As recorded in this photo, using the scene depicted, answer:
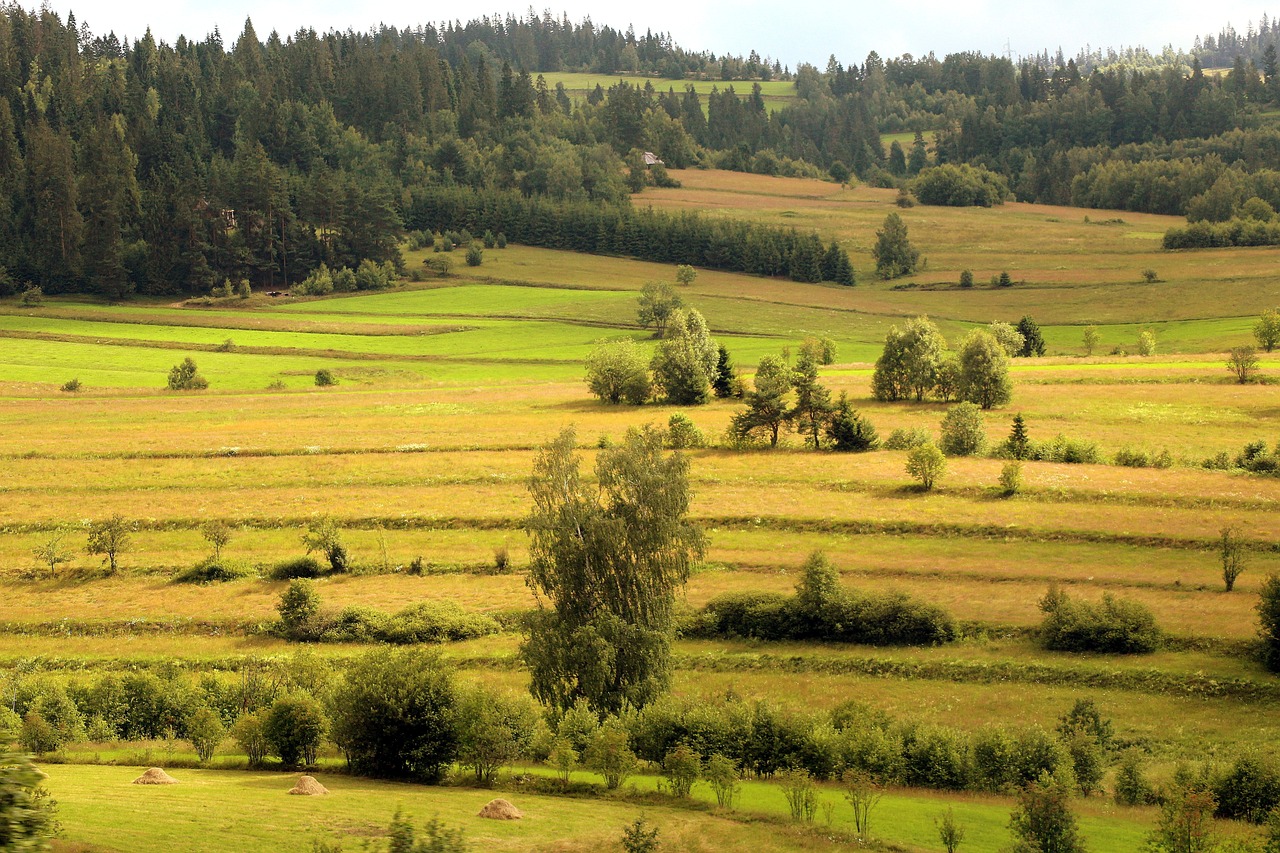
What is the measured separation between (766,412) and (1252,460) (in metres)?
31.7

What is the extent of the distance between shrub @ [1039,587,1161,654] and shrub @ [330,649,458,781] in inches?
1062

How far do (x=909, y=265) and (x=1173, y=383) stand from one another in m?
88.4

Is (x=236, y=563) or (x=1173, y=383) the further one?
(x=1173, y=383)

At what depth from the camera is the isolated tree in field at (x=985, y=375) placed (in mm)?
97938

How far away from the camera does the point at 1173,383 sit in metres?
102

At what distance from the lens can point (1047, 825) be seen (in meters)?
33.5

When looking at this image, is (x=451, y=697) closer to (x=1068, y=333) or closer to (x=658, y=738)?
(x=658, y=738)

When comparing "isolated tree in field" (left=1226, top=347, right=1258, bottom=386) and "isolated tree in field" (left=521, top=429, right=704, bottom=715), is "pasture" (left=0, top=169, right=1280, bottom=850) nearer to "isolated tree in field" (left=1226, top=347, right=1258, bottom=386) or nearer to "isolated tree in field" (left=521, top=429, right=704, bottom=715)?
"isolated tree in field" (left=1226, top=347, right=1258, bottom=386)

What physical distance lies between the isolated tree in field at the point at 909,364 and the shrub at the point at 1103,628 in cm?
4917

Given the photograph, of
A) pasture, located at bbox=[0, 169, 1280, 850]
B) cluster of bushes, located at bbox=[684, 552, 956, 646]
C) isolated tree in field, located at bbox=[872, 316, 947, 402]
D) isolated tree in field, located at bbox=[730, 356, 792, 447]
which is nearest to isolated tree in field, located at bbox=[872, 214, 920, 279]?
pasture, located at bbox=[0, 169, 1280, 850]

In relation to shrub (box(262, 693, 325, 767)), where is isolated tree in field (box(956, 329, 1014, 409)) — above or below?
above

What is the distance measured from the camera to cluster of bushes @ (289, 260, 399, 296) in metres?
168

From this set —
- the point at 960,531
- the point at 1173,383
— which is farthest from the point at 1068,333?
the point at 960,531

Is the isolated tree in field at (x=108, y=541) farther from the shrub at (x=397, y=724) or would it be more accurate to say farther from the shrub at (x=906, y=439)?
the shrub at (x=906, y=439)
